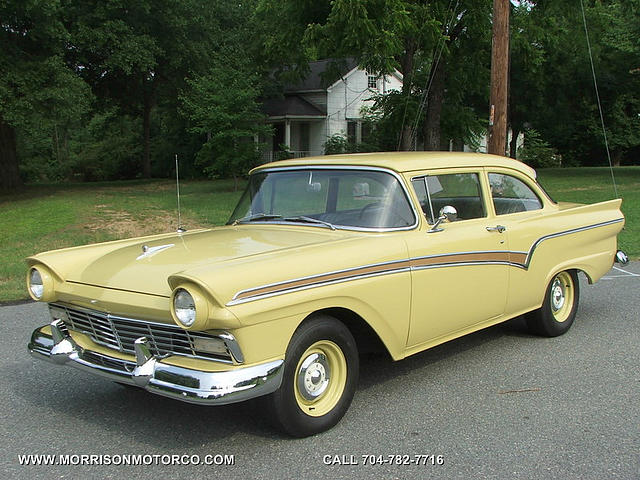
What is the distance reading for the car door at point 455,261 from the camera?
14.3 ft

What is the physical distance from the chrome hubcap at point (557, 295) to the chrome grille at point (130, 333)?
12.0ft

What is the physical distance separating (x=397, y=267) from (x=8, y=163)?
2365 centimetres

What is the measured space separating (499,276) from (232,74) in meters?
19.4

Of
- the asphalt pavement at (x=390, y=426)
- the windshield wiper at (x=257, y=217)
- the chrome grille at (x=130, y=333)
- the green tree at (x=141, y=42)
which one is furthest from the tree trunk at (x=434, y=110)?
the chrome grille at (x=130, y=333)

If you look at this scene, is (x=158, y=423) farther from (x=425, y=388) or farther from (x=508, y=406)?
(x=508, y=406)

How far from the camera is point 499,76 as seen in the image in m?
11.2

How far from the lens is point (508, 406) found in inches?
166

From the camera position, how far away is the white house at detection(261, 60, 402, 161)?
32969 mm

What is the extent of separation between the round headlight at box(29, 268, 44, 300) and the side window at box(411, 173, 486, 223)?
105 inches

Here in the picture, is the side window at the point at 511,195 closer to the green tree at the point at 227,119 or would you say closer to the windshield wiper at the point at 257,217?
the windshield wiper at the point at 257,217

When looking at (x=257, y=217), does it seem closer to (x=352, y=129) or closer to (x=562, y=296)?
(x=562, y=296)

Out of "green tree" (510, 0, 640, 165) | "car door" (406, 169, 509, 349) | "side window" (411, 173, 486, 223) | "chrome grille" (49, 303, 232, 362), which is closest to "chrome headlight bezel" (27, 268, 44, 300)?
"chrome grille" (49, 303, 232, 362)

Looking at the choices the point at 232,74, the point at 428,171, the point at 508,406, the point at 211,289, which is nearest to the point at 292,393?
the point at 211,289

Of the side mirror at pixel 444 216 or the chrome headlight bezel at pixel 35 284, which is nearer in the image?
the chrome headlight bezel at pixel 35 284
